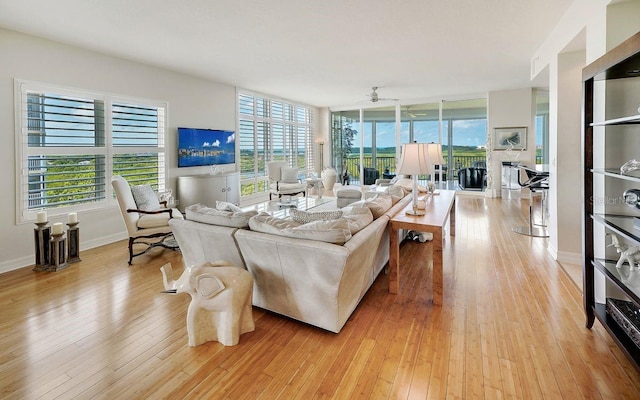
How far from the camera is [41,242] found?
349 cm

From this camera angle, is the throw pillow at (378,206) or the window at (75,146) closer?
the throw pillow at (378,206)

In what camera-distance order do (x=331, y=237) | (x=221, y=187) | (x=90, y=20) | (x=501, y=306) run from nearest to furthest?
(x=331, y=237) < (x=501, y=306) < (x=90, y=20) < (x=221, y=187)

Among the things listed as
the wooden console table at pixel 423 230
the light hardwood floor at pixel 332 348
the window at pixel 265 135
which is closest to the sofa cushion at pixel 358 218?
the wooden console table at pixel 423 230

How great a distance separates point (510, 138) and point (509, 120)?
45 centimetres

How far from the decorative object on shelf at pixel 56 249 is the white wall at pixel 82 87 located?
56cm

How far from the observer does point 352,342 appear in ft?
6.99

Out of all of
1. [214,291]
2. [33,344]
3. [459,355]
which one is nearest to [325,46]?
[214,291]

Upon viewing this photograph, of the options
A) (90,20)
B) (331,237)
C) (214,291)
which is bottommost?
(214,291)

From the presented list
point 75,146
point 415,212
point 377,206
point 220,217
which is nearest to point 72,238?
point 75,146

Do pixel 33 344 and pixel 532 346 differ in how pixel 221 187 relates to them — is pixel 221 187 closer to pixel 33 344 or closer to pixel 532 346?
pixel 33 344

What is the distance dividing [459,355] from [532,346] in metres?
0.51

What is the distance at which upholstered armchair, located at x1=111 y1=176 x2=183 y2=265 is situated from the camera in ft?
12.3

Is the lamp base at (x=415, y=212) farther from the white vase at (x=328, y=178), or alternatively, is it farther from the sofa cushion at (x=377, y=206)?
the white vase at (x=328, y=178)

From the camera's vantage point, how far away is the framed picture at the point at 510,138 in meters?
7.97
